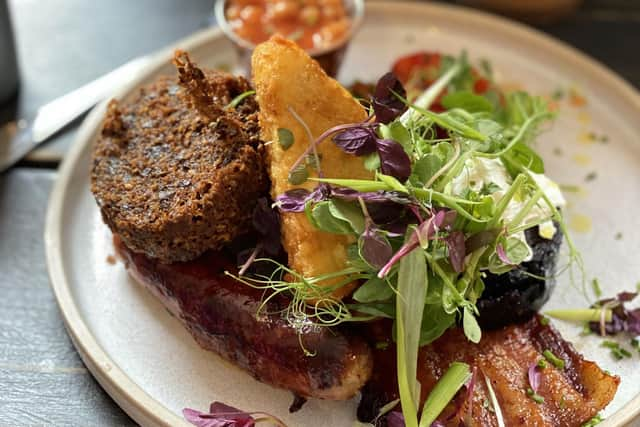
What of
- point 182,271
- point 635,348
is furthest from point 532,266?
point 182,271

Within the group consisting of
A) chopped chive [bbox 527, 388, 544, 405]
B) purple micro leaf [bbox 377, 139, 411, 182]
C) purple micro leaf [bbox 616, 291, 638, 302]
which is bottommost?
purple micro leaf [bbox 616, 291, 638, 302]

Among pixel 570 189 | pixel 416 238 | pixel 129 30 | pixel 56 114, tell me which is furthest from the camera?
pixel 129 30

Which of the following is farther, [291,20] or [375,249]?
[291,20]

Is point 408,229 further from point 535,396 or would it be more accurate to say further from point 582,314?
point 582,314

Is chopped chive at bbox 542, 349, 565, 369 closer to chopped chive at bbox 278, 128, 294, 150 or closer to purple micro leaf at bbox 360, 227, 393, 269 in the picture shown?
purple micro leaf at bbox 360, 227, 393, 269

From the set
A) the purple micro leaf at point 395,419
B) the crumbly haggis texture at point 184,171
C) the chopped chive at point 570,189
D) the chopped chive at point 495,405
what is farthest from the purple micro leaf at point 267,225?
the chopped chive at point 570,189

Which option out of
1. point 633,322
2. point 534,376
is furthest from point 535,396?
point 633,322

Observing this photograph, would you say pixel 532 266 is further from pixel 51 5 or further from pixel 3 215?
pixel 51 5

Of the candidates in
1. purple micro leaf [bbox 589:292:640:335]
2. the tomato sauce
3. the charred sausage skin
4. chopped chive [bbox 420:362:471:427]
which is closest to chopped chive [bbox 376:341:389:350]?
the charred sausage skin
